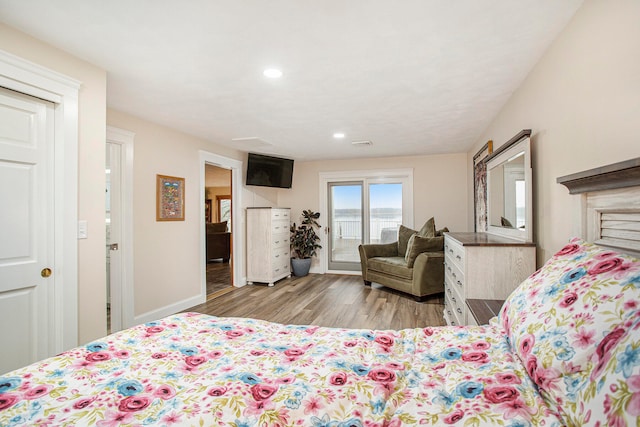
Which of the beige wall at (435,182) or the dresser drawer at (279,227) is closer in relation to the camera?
the dresser drawer at (279,227)

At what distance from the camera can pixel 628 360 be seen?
0.58 metres

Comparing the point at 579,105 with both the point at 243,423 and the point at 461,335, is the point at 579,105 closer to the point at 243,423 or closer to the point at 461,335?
the point at 461,335

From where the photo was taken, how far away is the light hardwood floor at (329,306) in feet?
11.7

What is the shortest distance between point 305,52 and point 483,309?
201 centimetres

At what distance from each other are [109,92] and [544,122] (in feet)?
11.4

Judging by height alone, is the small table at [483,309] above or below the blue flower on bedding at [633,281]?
below

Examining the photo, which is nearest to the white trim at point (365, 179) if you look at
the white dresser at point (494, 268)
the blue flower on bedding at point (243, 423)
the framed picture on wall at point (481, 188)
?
the framed picture on wall at point (481, 188)

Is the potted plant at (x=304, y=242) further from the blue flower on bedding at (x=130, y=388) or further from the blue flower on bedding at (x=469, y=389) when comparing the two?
the blue flower on bedding at (x=469, y=389)

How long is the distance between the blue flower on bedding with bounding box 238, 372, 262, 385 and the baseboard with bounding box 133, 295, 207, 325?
2.96m

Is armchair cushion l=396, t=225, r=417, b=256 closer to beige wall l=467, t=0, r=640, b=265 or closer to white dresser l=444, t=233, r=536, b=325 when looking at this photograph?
white dresser l=444, t=233, r=536, b=325

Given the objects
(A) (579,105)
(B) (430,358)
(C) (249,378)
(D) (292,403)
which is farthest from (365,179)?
(D) (292,403)

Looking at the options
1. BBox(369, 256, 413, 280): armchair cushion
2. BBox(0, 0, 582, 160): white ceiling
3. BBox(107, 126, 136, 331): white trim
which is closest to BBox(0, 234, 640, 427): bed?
BBox(0, 0, 582, 160): white ceiling

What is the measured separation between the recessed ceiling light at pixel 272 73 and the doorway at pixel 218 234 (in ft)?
10.7

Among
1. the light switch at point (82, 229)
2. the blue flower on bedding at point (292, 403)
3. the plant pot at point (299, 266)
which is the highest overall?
the light switch at point (82, 229)
